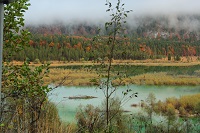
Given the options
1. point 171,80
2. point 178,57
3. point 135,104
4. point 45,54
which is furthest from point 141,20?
point 135,104

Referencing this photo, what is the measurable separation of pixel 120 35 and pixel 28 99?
1166 millimetres

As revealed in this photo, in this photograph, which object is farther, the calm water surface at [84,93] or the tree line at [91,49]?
the calm water surface at [84,93]

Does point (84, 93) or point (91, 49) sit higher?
point (91, 49)

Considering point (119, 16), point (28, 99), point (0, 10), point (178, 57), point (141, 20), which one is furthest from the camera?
point (141, 20)

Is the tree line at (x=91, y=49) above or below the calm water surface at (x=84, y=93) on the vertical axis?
above

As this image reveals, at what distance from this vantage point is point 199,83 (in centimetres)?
2455

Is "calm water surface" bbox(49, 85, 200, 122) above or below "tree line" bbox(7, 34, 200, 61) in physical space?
below

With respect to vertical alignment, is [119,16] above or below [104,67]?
above

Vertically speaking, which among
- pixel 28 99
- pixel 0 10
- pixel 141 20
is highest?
pixel 141 20

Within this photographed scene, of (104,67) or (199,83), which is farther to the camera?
(199,83)

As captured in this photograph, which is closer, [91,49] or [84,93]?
[91,49]

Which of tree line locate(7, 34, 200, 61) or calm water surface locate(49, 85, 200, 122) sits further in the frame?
calm water surface locate(49, 85, 200, 122)

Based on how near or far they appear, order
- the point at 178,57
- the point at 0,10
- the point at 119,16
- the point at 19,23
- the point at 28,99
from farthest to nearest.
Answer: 1. the point at 178,57
2. the point at 119,16
3. the point at 28,99
4. the point at 19,23
5. the point at 0,10

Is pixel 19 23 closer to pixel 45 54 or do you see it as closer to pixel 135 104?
pixel 135 104
